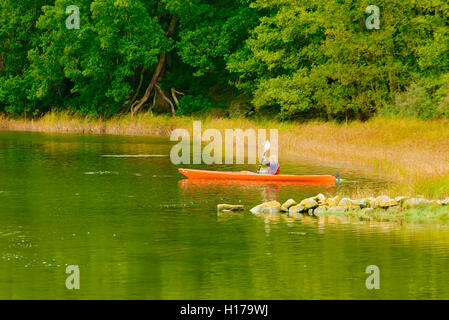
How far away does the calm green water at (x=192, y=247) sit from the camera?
13.4m

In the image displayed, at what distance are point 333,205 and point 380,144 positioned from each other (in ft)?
50.8

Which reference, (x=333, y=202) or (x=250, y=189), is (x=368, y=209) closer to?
(x=333, y=202)

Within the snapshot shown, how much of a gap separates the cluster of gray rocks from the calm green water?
2.15 ft

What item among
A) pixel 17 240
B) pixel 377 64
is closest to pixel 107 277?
pixel 17 240

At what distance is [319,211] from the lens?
20.8 m

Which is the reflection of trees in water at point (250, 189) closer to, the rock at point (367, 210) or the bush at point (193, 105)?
the rock at point (367, 210)

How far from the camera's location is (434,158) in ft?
95.6

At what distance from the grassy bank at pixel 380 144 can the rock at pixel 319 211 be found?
2.52 metres

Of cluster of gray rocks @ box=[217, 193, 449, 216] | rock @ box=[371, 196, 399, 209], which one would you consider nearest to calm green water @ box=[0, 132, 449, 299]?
cluster of gray rocks @ box=[217, 193, 449, 216]

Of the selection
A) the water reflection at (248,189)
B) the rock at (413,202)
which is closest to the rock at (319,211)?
the rock at (413,202)

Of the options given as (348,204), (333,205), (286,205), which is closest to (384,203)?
(348,204)

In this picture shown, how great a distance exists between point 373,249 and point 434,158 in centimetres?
1378

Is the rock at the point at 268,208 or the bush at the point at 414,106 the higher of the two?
the bush at the point at 414,106

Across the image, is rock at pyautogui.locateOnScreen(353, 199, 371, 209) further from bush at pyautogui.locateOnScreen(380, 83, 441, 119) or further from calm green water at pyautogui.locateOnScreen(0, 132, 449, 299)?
bush at pyautogui.locateOnScreen(380, 83, 441, 119)
